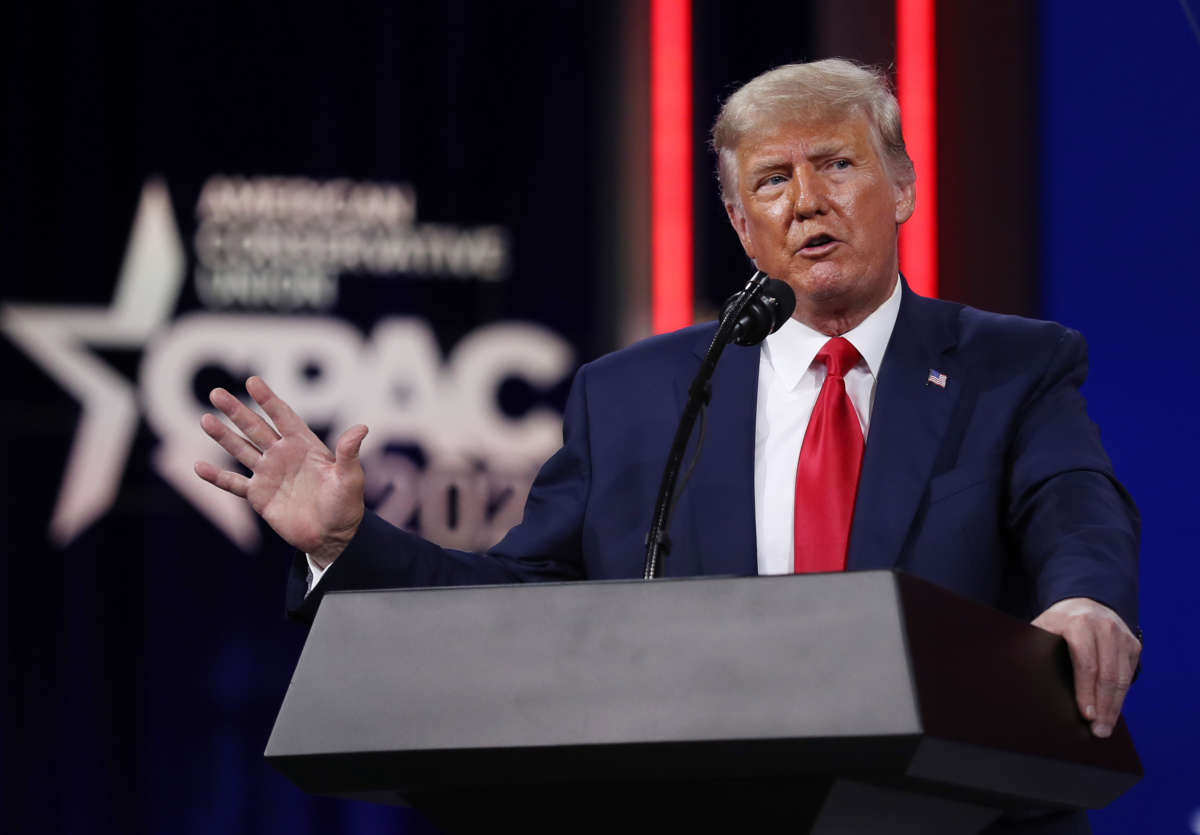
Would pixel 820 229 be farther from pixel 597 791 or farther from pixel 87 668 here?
pixel 87 668

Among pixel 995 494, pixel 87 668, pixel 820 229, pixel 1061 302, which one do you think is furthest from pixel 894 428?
pixel 87 668

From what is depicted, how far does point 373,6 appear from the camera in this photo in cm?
381

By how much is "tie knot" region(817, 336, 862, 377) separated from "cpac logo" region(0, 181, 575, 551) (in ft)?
6.93

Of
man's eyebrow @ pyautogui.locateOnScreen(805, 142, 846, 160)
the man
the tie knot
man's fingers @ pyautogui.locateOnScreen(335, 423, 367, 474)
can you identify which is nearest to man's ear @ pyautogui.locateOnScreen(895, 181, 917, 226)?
the man

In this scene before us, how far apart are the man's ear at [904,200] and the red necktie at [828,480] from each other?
34cm

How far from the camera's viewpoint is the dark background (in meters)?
3.46

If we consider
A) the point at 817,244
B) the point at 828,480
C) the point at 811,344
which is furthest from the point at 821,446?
the point at 817,244

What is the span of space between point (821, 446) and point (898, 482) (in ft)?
0.32

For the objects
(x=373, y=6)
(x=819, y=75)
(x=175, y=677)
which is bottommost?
(x=175, y=677)

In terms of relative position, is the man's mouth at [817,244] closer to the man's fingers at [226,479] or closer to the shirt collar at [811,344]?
the shirt collar at [811,344]

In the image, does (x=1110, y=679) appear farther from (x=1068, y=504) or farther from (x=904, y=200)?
(x=904, y=200)

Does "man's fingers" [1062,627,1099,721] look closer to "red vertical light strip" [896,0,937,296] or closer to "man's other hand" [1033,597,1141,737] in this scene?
"man's other hand" [1033,597,1141,737]

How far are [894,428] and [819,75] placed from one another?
0.49 metres

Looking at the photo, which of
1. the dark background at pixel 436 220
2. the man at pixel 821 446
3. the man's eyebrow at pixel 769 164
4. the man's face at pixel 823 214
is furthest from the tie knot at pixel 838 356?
the dark background at pixel 436 220
